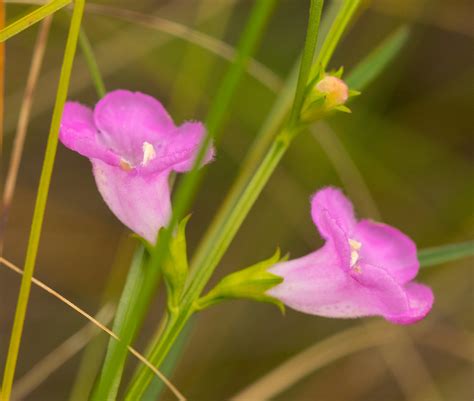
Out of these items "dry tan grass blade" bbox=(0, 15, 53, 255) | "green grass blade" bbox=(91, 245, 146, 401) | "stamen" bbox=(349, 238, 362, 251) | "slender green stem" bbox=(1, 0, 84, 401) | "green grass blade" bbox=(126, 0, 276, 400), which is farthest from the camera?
"dry tan grass blade" bbox=(0, 15, 53, 255)

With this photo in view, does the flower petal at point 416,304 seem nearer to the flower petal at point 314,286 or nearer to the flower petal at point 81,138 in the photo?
the flower petal at point 314,286

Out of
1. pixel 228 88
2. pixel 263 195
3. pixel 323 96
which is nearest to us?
pixel 228 88

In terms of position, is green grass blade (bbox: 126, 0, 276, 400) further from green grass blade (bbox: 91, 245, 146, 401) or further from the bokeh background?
the bokeh background

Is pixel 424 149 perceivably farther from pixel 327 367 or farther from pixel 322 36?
pixel 322 36

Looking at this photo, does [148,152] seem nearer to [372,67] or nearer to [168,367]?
[168,367]

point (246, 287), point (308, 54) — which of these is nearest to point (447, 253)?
point (246, 287)

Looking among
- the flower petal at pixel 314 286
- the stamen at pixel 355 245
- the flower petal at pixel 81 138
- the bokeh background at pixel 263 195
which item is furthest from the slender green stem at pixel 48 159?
the bokeh background at pixel 263 195

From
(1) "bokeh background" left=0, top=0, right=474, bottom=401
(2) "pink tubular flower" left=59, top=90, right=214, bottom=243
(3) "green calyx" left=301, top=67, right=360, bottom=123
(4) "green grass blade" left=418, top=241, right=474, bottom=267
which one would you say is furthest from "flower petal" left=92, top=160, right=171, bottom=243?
(1) "bokeh background" left=0, top=0, right=474, bottom=401
